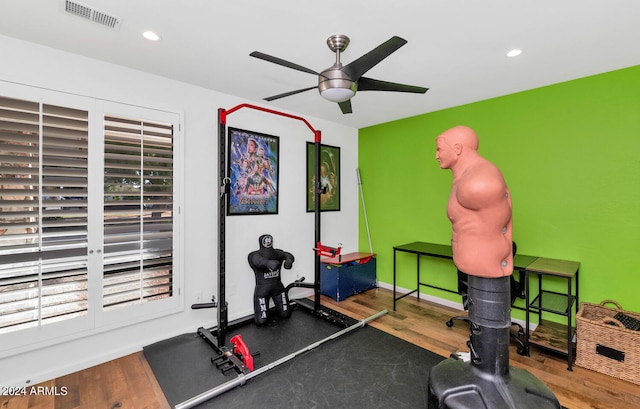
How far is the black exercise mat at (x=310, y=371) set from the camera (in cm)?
192

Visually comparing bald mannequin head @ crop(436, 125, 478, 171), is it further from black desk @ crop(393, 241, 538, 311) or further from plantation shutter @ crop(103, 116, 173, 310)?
plantation shutter @ crop(103, 116, 173, 310)

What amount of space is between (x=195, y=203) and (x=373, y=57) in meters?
2.13

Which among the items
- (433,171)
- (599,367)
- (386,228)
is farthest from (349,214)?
(599,367)

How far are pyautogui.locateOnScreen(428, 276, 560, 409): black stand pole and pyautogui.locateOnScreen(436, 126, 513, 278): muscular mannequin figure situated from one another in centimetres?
12

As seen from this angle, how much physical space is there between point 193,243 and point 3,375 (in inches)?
59.5

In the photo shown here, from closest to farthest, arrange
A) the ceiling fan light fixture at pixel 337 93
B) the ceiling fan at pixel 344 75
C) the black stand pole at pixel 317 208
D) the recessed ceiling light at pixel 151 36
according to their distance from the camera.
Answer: the ceiling fan at pixel 344 75
the ceiling fan light fixture at pixel 337 93
the recessed ceiling light at pixel 151 36
the black stand pole at pixel 317 208

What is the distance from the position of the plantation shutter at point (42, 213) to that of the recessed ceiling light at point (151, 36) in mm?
830

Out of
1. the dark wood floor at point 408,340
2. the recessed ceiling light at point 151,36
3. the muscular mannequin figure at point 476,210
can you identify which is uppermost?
the recessed ceiling light at point 151,36

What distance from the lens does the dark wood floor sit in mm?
1899

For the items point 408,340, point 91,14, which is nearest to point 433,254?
point 408,340

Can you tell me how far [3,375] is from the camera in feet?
6.63

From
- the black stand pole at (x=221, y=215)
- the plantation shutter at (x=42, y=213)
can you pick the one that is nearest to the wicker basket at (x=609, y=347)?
the black stand pole at (x=221, y=215)

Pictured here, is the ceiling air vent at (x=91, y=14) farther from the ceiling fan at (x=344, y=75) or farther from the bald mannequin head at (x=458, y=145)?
the bald mannequin head at (x=458, y=145)

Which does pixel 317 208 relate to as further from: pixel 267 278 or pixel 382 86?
pixel 382 86
